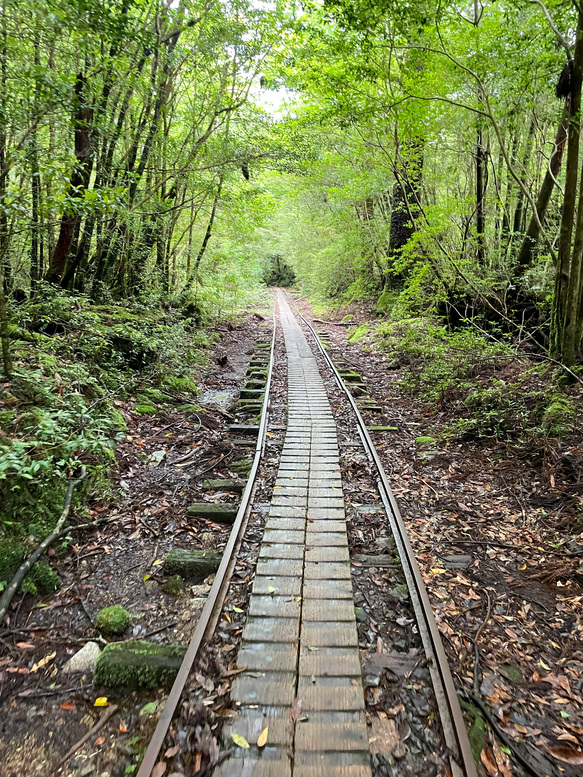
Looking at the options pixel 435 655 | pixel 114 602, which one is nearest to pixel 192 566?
pixel 114 602

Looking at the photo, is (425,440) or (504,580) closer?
(504,580)

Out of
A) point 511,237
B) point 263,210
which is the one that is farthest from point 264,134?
point 511,237

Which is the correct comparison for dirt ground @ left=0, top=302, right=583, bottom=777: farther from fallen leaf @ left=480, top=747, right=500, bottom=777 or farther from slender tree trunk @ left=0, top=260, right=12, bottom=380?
slender tree trunk @ left=0, top=260, right=12, bottom=380

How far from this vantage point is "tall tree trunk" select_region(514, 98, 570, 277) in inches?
288

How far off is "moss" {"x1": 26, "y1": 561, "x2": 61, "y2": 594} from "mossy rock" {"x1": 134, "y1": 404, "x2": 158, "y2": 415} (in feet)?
11.5

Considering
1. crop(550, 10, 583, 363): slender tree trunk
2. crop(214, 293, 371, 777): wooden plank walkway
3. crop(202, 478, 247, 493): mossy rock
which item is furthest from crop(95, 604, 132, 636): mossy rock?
crop(550, 10, 583, 363): slender tree trunk

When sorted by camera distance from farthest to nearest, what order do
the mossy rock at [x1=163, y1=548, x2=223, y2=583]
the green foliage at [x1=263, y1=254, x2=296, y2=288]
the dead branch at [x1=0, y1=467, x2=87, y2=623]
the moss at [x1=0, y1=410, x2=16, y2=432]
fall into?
the green foliage at [x1=263, y1=254, x2=296, y2=288] → the moss at [x1=0, y1=410, x2=16, y2=432] → the mossy rock at [x1=163, y1=548, x2=223, y2=583] → the dead branch at [x1=0, y1=467, x2=87, y2=623]

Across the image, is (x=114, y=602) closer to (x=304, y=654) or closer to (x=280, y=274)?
(x=304, y=654)

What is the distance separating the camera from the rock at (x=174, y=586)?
3.53 m

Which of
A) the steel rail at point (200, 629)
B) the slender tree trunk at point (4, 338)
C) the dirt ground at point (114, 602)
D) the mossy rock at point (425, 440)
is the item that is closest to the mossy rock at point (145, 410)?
the dirt ground at point (114, 602)

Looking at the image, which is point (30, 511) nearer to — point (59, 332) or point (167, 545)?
point (167, 545)

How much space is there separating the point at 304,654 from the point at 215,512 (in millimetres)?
1947

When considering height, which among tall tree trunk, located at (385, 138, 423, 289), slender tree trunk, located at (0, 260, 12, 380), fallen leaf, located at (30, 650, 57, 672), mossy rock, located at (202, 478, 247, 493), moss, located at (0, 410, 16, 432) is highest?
tall tree trunk, located at (385, 138, 423, 289)

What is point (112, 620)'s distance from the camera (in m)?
3.12
